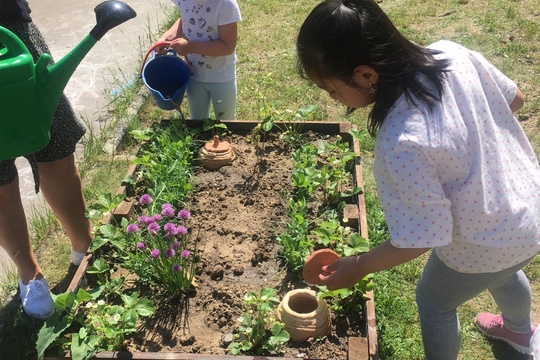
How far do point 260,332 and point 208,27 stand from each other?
5.24 ft

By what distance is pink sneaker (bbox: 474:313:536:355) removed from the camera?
2.23 m

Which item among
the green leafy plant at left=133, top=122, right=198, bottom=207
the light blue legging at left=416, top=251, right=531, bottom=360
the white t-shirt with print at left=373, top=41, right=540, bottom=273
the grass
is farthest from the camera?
the green leafy plant at left=133, top=122, right=198, bottom=207

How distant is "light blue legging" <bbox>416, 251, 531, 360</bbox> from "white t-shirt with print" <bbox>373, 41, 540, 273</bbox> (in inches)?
2.4

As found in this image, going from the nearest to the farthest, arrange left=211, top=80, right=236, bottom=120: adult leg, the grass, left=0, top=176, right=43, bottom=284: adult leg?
left=0, top=176, right=43, bottom=284: adult leg < the grass < left=211, top=80, right=236, bottom=120: adult leg

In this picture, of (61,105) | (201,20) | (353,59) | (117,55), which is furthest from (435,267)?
(117,55)

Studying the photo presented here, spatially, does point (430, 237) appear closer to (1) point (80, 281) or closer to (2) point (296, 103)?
(1) point (80, 281)

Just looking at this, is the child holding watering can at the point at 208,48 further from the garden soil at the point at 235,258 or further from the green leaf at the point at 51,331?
the green leaf at the point at 51,331

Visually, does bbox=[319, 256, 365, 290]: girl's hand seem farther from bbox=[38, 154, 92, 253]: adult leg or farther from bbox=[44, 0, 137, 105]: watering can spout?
bbox=[38, 154, 92, 253]: adult leg

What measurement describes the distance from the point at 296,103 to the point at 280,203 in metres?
1.35

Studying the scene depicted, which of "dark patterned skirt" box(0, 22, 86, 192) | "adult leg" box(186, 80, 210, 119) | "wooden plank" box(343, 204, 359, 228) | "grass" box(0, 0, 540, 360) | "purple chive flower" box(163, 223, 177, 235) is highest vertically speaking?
"dark patterned skirt" box(0, 22, 86, 192)

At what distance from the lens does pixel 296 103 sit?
3.98 meters

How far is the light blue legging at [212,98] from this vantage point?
3172mm

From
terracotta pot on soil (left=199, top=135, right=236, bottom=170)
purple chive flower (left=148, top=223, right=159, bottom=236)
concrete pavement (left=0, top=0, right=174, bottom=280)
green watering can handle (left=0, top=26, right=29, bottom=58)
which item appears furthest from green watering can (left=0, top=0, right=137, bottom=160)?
concrete pavement (left=0, top=0, right=174, bottom=280)

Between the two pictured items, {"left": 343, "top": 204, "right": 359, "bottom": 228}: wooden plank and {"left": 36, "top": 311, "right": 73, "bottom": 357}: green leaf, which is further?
{"left": 343, "top": 204, "right": 359, "bottom": 228}: wooden plank
